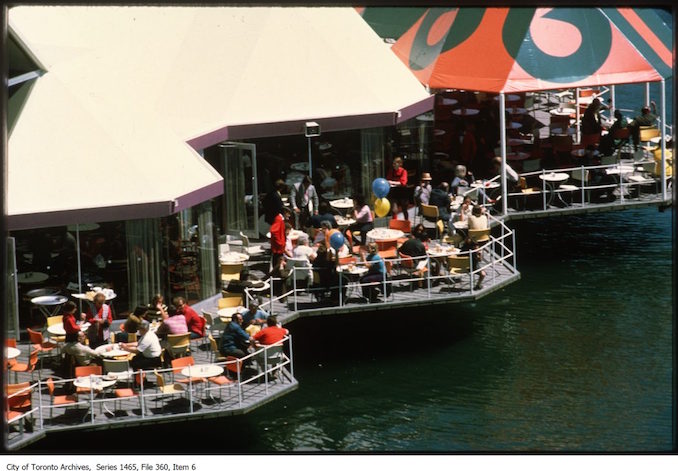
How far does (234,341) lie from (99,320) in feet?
8.96

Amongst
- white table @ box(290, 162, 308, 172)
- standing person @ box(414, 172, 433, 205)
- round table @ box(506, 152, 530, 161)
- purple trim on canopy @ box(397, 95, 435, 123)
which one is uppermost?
purple trim on canopy @ box(397, 95, 435, 123)

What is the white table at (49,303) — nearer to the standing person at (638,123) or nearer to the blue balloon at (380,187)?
the blue balloon at (380,187)

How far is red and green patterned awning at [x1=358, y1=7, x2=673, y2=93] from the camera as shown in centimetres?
4000

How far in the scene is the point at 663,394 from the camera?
102ft

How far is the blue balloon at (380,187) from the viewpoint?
120 feet

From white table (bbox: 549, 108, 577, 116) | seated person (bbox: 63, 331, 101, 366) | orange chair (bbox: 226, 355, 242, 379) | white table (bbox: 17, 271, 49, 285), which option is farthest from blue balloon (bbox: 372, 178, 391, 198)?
white table (bbox: 549, 108, 577, 116)

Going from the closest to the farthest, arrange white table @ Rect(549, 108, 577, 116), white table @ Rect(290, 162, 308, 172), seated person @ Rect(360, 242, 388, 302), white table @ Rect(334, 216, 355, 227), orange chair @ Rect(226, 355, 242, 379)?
orange chair @ Rect(226, 355, 242, 379) → seated person @ Rect(360, 242, 388, 302) → white table @ Rect(334, 216, 355, 227) → white table @ Rect(290, 162, 308, 172) → white table @ Rect(549, 108, 577, 116)

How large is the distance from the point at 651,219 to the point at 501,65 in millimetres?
8491

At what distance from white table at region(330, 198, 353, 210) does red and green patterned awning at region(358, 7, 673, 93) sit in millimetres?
4606

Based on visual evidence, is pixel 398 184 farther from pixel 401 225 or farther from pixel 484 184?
pixel 484 184

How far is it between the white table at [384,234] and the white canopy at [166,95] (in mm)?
3663

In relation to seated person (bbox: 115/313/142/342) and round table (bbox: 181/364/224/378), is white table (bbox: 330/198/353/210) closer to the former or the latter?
seated person (bbox: 115/313/142/342)

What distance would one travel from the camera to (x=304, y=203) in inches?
1480

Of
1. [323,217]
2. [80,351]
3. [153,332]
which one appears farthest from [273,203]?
[80,351]
